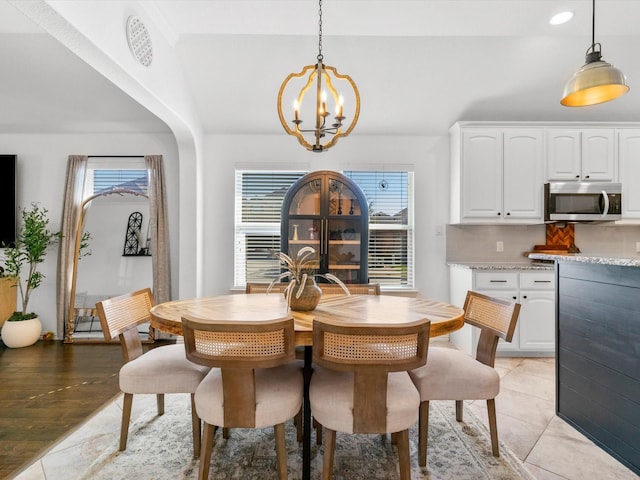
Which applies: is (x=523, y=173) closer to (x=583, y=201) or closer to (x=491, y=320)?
(x=583, y=201)

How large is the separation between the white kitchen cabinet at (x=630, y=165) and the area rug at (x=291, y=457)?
10.2 ft

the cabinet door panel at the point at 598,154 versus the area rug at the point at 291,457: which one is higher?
the cabinet door panel at the point at 598,154

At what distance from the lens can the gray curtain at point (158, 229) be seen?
378cm

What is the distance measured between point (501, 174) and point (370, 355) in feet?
9.91

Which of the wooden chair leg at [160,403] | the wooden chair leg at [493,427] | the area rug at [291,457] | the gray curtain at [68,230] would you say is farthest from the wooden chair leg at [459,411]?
the gray curtain at [68,230]

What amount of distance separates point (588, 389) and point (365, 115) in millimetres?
3054

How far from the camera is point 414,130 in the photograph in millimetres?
3885

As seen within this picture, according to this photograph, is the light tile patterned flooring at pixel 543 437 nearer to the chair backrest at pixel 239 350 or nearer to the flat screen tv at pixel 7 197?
the chair backrest at pixel 239 350

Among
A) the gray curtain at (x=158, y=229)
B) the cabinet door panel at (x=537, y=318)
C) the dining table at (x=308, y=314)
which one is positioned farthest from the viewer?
the gray curtain at (x=158, y=229)

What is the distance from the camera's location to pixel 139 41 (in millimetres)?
2318

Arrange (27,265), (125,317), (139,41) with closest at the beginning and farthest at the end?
(125,317), (139,41), (27,265)

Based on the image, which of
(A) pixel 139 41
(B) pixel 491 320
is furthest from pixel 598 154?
(A) pixel 139 41

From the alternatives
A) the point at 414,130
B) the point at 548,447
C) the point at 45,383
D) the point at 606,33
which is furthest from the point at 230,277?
the point at 606,33

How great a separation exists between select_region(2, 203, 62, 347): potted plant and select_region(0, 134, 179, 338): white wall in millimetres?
105
